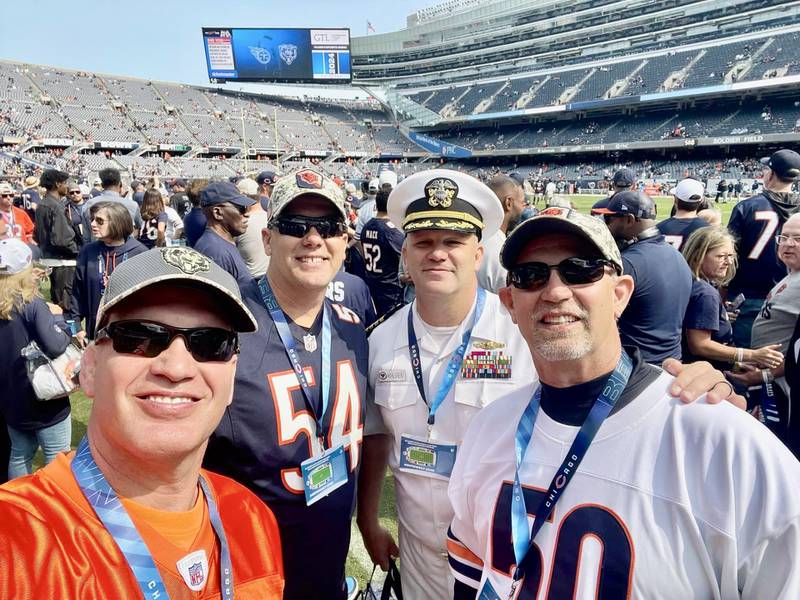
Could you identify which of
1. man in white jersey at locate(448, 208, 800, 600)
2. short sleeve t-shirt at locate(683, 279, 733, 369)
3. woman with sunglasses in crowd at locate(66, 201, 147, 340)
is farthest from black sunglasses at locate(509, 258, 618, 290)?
woman with sunglasses in crowd at locate(66, 201, 147, 340)

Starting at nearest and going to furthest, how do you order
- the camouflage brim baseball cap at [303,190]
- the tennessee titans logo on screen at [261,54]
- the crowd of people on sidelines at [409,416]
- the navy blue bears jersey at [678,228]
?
the crowd of people on sidelines at [409,416], the camouflage brim baseball cap at [303,190], the navy blue bears jersey at [678,228], the tennessee titans logo on screen at [261,54]

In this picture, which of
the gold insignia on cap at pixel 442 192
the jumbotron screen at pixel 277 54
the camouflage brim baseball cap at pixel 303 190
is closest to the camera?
the camouflage brim baseball cap at pixel 303 190

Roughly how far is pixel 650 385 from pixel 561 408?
0.25m

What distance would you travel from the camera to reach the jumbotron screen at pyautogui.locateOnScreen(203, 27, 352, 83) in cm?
6128

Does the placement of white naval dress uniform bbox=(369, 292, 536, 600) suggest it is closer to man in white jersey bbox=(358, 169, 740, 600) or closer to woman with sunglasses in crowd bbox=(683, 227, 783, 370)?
man in white jersey bbox=(358, 169, 740, 600)

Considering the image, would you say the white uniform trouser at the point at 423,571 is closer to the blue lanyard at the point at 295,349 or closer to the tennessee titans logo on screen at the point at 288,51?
the blue lanyard at the point at 295,349

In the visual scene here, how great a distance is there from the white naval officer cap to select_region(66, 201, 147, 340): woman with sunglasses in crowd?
12.1ft

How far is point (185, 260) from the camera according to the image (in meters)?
1.38

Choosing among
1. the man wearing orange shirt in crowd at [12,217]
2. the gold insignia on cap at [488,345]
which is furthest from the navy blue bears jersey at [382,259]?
the man wearing orange shirt in crowd at [12,217]

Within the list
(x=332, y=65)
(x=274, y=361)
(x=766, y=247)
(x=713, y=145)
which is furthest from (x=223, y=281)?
(x=332, y=65)

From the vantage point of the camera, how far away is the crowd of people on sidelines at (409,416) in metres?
1.20

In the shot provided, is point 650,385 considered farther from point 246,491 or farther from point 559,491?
point 246,491

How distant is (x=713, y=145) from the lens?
152ft

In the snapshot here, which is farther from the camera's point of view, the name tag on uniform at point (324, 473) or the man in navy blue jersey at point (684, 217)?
the man in navy blue jersey at point (684, 217)
